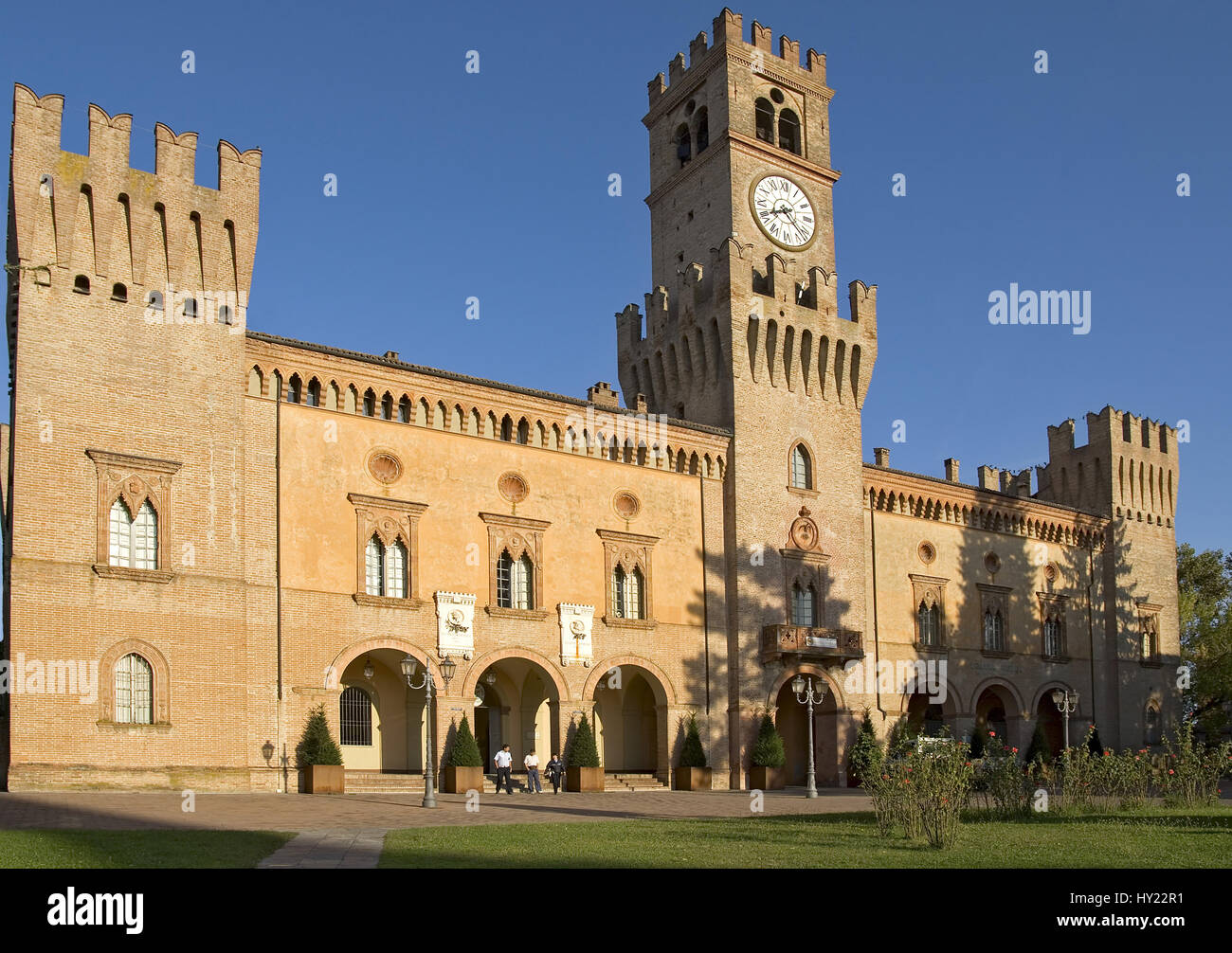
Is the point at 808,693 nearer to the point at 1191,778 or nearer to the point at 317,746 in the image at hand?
the point at 1191,778

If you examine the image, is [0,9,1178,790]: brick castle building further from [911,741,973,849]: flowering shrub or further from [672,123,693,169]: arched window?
[911,741,973,849]: flowering shrub

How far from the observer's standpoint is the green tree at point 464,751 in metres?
32.2

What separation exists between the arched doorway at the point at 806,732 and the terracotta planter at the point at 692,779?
4007 mm

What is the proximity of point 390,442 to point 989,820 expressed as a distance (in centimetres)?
1818

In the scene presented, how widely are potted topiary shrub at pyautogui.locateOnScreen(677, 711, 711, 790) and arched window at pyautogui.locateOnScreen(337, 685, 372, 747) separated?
891 cm

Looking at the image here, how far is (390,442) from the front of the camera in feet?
109

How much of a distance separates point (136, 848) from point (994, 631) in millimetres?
38042

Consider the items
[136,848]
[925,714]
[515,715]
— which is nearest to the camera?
[136,848]

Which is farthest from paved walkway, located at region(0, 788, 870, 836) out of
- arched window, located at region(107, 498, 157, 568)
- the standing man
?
arched window, located at region(107, 498, 157, 568)

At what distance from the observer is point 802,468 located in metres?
42.2

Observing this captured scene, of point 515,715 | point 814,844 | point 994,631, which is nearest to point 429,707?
point 515,715

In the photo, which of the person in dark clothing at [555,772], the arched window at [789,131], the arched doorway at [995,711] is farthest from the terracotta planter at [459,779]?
the arched window at [789,131]

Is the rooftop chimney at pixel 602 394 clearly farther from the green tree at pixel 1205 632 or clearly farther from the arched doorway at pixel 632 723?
the green tree at pixel 1205 632

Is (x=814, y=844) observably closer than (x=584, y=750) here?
Yes
